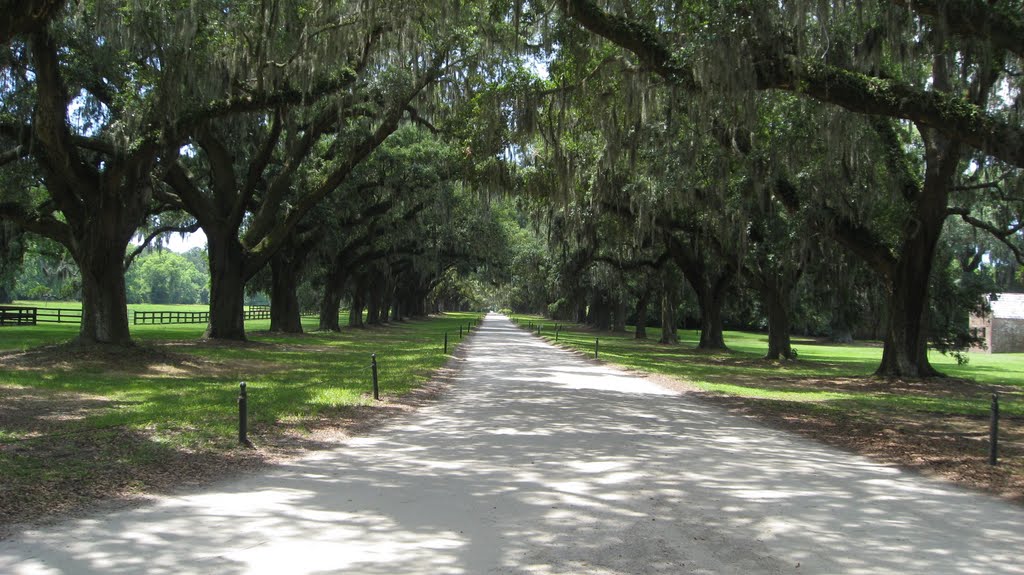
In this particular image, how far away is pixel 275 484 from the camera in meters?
6.97

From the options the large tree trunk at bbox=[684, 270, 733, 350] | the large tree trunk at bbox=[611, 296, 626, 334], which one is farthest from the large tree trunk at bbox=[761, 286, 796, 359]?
the large tree trunk at bbox=[611, 296, 626, 334]

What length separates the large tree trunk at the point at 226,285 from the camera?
2470 centimetres

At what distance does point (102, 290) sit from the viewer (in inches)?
707

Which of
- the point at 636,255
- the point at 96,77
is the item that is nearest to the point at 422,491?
the point at 96,77

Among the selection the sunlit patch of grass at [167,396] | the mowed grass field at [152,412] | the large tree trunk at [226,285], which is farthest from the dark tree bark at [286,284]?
the mowed grass field at [152,412]

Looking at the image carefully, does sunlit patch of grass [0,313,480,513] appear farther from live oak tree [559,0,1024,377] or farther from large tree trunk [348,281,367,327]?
large tree trunk [348,281,367,327]

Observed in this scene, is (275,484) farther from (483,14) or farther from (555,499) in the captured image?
(483,14)

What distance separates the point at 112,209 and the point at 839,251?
2183 centimetres

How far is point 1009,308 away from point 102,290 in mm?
59139

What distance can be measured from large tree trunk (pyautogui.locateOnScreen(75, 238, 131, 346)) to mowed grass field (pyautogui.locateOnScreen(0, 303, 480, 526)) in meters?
0.65

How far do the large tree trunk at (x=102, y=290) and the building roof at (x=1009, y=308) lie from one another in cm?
5593

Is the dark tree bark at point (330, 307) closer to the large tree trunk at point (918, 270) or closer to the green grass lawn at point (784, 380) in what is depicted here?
the green grass lawn at point (784, 380)

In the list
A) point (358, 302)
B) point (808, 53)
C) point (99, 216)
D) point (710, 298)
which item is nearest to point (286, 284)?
point (358, 302)

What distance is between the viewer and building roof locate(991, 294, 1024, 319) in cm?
5291
